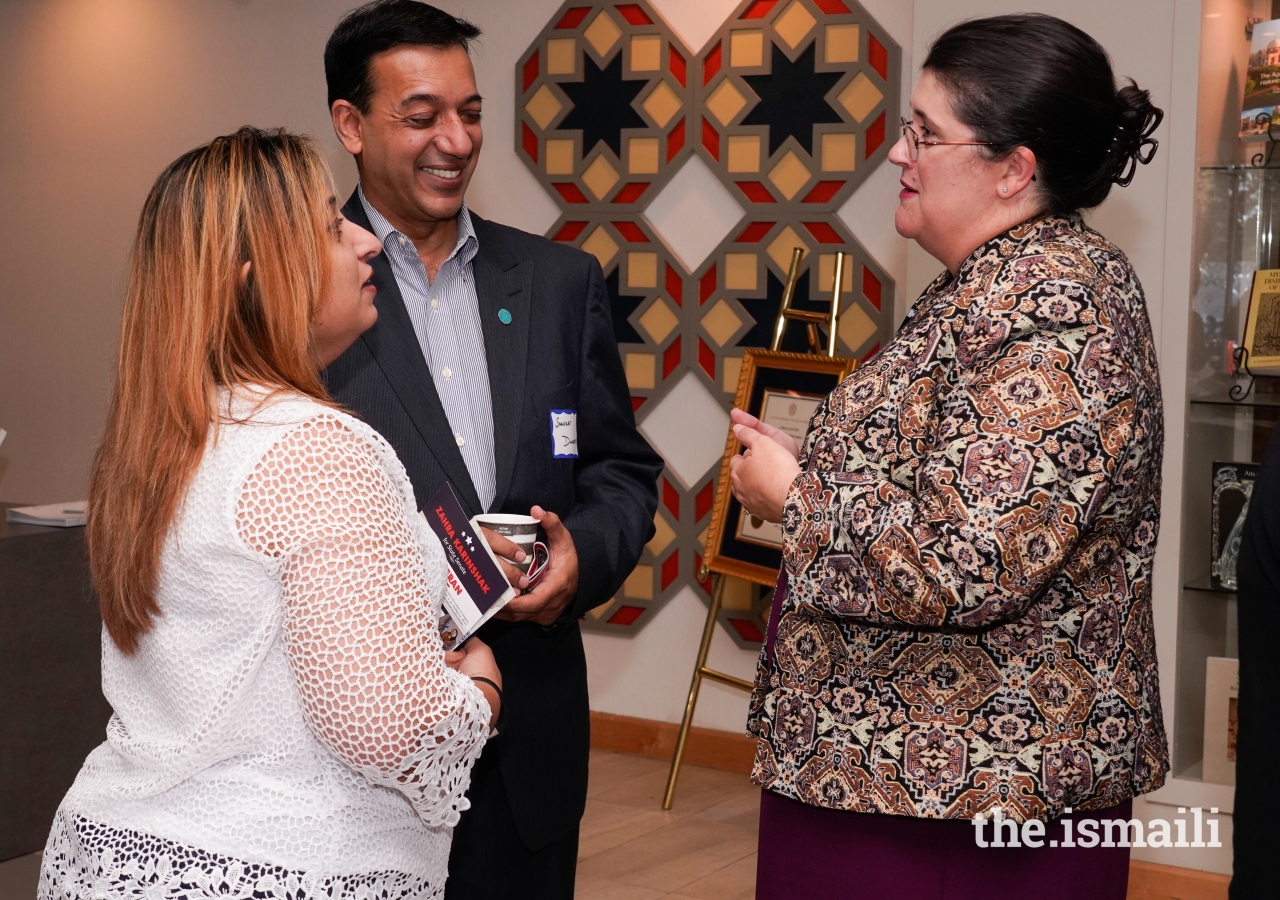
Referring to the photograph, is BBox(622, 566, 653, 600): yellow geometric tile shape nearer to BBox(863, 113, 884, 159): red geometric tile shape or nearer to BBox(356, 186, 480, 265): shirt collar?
BBox(863, 113, 884, 159): red geometric tile shape

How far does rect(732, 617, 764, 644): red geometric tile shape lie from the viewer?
4461 millimetres

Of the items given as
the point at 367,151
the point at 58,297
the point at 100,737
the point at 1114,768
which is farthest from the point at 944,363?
the point at 58,297

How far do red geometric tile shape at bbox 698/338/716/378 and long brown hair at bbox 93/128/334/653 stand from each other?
3.20 meters

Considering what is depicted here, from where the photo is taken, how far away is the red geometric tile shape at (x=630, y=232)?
466 cm

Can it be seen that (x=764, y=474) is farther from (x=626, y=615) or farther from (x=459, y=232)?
(x=626, y=615)

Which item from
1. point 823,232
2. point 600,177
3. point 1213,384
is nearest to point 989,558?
point 1213,384

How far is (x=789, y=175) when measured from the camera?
14.4 feet

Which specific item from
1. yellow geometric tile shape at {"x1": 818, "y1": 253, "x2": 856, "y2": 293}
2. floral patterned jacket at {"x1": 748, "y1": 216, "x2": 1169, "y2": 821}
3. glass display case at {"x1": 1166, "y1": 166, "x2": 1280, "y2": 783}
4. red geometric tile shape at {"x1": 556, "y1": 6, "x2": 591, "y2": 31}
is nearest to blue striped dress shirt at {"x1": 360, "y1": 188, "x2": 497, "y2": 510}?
floral patterned jacket at {"x1": 748, "y1": 216, "x2": 1169, "y2": 821}

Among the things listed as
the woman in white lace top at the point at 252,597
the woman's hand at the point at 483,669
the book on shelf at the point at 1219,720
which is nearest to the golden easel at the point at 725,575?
the book on shelf at the point at 1219,720

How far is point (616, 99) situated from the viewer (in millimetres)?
4660

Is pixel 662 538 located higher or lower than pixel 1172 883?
higher

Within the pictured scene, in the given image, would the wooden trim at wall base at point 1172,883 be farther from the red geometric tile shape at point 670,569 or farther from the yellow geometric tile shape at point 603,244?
the yellow geometric tile shape at point 603,244

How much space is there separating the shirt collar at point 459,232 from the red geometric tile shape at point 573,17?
2.71 m

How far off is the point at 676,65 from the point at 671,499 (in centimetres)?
156
